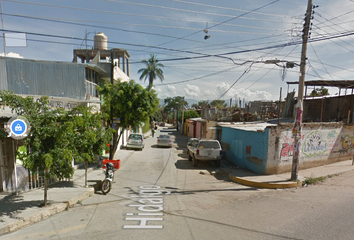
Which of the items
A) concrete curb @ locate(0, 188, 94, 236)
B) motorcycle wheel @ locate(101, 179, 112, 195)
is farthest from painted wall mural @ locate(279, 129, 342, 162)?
concrete curb @ locate(0, 188, 94, 236)

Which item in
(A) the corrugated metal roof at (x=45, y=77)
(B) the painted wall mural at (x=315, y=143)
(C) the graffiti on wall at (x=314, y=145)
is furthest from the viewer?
(A) the corrugated metal roof at (x=45, y=77)

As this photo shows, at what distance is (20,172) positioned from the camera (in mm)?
7145

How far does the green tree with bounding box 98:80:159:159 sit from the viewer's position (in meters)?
11.8

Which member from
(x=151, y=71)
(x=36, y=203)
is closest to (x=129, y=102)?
(x=36, y=203)

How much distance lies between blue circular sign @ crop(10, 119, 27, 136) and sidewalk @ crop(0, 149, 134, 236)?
208 centimetres

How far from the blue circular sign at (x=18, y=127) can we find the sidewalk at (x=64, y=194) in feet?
6.87

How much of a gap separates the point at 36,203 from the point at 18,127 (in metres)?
2.51

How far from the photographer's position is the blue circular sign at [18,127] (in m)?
5.13

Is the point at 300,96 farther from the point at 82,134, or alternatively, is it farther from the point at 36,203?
the point at 36,203

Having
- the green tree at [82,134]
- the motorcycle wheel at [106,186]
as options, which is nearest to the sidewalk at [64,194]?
the motorcycle wheel at [106,186]

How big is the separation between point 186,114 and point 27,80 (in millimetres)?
39430

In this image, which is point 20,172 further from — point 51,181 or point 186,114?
point 186,114

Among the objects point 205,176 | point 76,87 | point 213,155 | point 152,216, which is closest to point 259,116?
point 213,155

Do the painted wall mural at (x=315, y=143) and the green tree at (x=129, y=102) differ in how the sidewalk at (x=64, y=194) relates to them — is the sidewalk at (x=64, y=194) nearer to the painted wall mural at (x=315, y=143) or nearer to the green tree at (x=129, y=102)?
the painted wall mural at (x=315, y=143)
